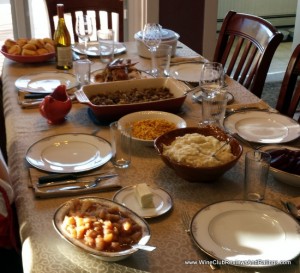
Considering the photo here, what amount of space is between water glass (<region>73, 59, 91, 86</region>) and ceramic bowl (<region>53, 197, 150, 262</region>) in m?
0.86

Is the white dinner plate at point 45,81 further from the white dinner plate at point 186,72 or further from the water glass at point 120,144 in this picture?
the water glass at point 120,144

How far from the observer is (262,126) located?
1438 millimetres

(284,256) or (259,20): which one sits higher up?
(259,20)

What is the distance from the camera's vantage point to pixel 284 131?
4.60 feet

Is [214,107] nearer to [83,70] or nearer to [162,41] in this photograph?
[83,70]

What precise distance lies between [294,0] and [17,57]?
13.7 ft

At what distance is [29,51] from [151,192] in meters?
1.18

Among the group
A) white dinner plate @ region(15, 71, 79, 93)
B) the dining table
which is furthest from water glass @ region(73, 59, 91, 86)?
the dining table

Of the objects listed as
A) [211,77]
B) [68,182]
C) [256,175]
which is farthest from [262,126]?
[68,182]

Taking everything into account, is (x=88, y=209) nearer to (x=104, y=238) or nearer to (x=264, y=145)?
(x=104, y=238)

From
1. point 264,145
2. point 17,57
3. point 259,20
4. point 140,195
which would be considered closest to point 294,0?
point 259,20

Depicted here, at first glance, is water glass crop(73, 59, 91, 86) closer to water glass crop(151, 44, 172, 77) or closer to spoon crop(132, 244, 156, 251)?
water glass crop(151, 44, 172, 77)

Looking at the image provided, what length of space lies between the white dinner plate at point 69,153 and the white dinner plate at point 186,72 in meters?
0.65

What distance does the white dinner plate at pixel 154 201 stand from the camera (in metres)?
1.02
